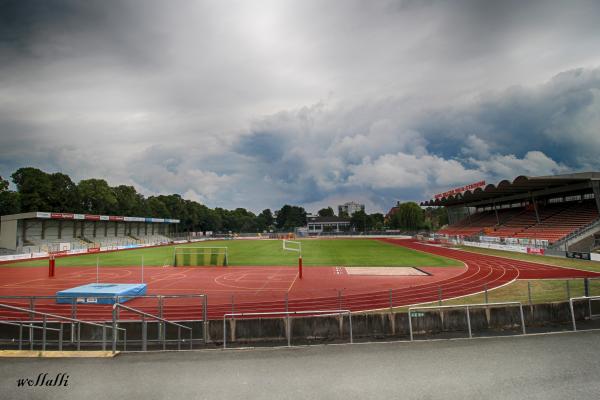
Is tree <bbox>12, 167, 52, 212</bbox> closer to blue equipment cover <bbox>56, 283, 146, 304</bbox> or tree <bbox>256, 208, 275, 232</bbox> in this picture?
blue equipment cover <bbox>56, 283, 146, 304</bbox>

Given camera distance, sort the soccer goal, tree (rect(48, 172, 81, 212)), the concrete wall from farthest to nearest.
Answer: tree (rect(48, 172, 81, 212)) → the soccer goal → the concrete wall

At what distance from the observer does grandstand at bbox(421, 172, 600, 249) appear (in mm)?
42188

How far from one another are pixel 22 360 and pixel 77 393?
116 inches

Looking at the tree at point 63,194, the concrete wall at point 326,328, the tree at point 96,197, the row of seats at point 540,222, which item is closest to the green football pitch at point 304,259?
the row of seats at point 540,222

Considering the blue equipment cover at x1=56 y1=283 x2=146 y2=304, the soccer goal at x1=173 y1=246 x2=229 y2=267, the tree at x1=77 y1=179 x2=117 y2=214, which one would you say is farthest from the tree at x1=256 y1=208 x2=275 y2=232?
the blue equipment cover at x1=56 y1=283 x2=146 y2=304

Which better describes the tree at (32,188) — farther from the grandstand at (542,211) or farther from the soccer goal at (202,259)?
the grandstand at (542,211)

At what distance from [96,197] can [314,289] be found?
3393 inches

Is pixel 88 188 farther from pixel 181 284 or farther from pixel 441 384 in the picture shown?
pixel 441 384

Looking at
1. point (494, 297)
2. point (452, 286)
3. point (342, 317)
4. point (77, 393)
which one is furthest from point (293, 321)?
point (452, 286)

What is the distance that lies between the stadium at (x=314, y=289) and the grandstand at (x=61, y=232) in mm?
332

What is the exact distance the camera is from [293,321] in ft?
44.6

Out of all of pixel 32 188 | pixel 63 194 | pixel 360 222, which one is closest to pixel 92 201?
pixel 63 194

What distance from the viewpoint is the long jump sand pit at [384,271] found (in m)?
30.2

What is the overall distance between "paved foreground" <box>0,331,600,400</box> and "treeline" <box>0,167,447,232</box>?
7471 centimetres
